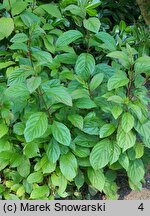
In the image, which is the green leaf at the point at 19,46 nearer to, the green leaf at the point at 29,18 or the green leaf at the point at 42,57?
the green leaf at the point at 42,57

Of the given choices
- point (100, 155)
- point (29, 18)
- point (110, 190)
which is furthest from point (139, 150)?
point (29, 18)

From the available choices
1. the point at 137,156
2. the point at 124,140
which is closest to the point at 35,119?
the point at 124,140

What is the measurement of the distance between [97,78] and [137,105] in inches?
10.7

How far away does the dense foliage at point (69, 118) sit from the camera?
6.00 ft

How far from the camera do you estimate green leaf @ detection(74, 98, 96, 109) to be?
1917 millimetres

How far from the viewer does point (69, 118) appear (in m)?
1.94

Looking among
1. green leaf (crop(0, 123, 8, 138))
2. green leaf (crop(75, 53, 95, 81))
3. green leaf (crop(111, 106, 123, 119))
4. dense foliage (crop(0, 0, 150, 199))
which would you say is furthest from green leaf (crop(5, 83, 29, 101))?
green leaf (crop(111, 106, 123, 119))

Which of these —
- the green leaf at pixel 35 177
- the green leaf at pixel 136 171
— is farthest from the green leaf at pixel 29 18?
the green leaf at pixel 136 171

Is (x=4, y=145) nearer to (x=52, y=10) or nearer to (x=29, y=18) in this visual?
(x=29, y=18)

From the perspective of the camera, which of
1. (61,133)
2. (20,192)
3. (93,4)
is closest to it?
(61,133)

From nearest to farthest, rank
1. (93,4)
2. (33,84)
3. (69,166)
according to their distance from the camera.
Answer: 1. (33,84)
2. (69,166)
3. (93,4)

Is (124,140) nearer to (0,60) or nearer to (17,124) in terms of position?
(17,124)

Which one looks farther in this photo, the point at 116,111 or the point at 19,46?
the point at 19,46

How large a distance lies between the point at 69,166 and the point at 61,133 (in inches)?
8.6
